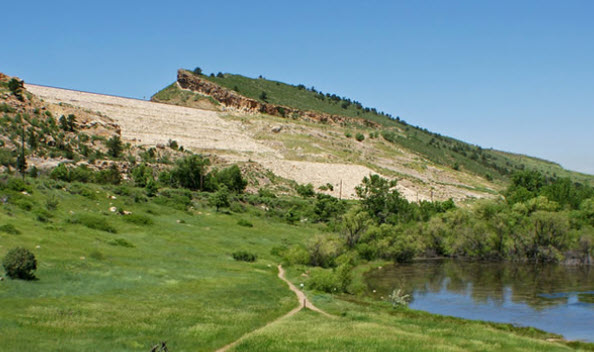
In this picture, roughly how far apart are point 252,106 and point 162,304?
138764mm

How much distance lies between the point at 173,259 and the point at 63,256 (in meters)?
10.7

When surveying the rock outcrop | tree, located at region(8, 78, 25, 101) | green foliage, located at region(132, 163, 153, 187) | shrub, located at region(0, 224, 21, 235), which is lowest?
shrub, located at region(0, 224, 21, 235)

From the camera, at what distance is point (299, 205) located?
97.4 meters

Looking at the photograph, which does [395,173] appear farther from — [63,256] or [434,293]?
[63,256]

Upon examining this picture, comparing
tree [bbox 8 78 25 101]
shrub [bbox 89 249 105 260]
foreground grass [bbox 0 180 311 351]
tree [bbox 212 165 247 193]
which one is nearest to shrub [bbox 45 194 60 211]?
foreground grass [bbox 0 180 311 351]

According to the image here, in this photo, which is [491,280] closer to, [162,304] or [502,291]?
[502,291]

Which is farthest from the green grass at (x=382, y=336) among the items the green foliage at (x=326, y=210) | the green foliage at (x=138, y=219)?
the green foliage at (x=326, y=210)

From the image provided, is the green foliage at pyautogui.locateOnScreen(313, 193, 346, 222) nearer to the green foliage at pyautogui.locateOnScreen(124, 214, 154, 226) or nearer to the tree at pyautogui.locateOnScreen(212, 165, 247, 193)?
the tree at pyautogui.locateOnScreen(212, 165, 247, 193)

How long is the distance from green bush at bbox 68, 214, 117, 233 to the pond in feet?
84.3

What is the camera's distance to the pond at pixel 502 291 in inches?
1592

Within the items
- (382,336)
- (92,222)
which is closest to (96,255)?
(92,222)

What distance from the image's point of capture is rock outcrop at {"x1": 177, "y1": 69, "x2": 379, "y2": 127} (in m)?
168

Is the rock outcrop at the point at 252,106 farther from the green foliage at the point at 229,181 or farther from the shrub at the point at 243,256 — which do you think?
the shrub at the point at 243,256

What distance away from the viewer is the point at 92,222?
55.5 meters
